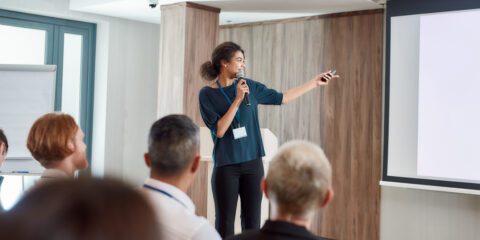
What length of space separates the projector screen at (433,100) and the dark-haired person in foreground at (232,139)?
1.78 m

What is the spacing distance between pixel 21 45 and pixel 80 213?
6019mm

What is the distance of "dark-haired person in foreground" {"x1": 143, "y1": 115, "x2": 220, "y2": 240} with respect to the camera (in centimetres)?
150

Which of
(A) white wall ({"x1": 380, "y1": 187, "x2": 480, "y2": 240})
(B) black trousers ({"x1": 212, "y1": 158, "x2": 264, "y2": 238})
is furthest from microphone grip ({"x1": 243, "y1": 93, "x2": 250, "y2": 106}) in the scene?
(A) white wall ({"x1": 380, "y1": 187, "x2": 480, "y2": 240})

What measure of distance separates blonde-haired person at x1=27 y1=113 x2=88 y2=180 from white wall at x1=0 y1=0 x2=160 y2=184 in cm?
421

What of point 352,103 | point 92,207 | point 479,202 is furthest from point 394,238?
point 92,207

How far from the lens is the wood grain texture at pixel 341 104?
5.34m

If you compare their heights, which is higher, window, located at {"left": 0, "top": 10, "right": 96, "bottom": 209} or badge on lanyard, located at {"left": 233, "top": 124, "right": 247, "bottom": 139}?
window, located at {"left": 0, "top": 10, "right": 96, "bottom": 209}

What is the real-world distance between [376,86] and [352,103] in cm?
30

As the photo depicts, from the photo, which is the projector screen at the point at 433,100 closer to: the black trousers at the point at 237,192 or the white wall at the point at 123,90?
the black trousers at the point at 237,192

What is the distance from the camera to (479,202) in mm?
4453

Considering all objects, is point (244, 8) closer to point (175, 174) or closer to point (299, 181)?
point (175, 174)

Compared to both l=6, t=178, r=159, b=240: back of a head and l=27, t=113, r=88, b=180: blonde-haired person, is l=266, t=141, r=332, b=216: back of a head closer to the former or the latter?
l=27, t=113, r=88, b=180: blonde-haired person

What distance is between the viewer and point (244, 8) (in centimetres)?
549

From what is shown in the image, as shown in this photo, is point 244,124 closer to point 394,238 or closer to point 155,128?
point 155,128
